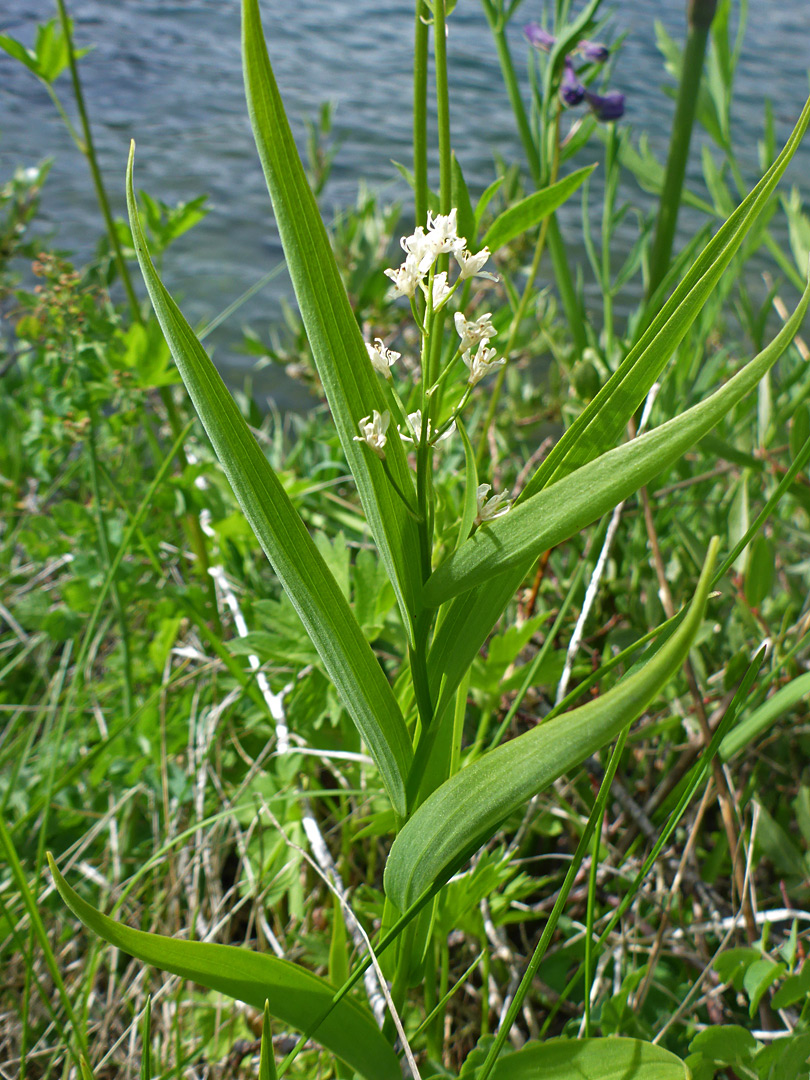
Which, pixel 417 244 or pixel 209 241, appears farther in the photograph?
pixel 209 241

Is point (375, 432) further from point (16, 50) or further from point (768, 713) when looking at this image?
point (16, 50)

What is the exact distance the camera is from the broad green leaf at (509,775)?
43 centimetres

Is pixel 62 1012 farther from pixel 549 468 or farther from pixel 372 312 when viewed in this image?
pixel 372 312

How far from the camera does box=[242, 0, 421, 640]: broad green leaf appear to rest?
516 millimetres

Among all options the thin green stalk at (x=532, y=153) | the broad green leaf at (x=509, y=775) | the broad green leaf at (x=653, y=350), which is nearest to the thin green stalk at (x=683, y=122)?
the thin green stalk at (x=532, y=153)

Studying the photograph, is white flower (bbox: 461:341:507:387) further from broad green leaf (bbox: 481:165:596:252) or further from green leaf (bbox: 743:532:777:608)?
green leaf (bbox: 743:532:777:608)

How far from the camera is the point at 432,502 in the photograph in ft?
2.00

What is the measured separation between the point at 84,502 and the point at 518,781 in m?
1.69

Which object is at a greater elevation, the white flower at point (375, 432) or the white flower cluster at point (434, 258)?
the white flower cluster at point (434, 258)

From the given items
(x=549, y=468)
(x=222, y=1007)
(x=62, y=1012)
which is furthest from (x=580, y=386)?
(x=62, y=1012)

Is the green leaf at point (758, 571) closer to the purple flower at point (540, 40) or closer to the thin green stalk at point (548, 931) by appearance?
the thin green stalk at point (548, 931)

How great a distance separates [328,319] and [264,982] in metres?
0.46

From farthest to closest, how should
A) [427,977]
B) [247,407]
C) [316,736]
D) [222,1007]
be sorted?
1. [247,407]
2. [316,736]
3. [222,1007]
4. [427,977]

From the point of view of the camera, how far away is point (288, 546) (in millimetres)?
581
